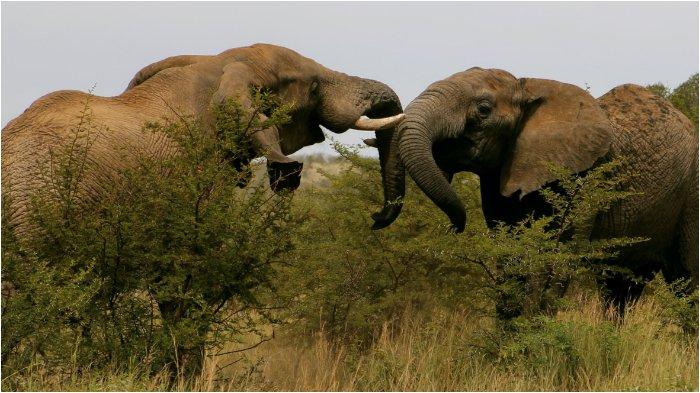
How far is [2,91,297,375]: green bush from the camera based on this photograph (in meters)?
6.50

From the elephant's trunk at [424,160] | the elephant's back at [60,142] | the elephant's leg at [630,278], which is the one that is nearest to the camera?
the elephant's back at [60,142]

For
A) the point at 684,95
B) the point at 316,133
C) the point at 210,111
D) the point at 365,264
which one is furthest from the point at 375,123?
the point at 684,95

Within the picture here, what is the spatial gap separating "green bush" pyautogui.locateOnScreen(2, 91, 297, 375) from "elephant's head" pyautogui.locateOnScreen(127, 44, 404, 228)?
1.10 metres

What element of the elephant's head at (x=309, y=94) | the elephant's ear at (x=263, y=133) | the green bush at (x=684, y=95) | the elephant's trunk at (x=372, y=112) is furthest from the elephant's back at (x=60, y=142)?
the green bush at (x=684, y=95)

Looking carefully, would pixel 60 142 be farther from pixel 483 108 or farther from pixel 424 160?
pixel 483 108

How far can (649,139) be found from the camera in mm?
8984

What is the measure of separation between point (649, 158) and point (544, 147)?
981 millimetres

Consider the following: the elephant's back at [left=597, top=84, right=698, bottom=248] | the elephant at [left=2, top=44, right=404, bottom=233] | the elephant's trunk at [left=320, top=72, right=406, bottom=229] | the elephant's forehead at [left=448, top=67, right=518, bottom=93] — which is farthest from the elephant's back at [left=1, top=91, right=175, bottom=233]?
the elephant's back at [left=597, top=84, right=698, bottom=248]

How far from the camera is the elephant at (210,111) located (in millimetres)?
7023

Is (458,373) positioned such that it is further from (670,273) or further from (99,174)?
(670,273)

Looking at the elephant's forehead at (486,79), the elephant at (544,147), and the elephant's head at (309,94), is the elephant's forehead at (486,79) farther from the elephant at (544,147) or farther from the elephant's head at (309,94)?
the elephant's head at (309,94)

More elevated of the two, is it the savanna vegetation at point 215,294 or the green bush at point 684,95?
the green bush at point 684,95

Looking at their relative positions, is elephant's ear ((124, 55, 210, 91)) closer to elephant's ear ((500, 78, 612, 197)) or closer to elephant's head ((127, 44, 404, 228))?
elephant's head ((127, 44, 404, 228))

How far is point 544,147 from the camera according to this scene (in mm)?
8508
